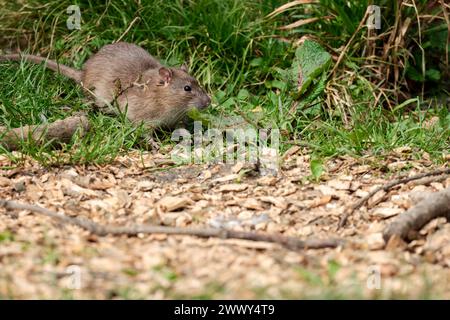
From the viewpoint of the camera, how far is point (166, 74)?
243 inches

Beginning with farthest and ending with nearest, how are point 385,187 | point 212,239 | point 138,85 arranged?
point 138,85, point 385,187, point 212,239

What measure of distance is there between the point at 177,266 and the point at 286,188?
1.45 meters

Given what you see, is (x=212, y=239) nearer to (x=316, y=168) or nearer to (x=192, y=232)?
(x=192, y=232)

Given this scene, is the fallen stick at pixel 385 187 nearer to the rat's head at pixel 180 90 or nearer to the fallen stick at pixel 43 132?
the rat's head at pixel 180 90

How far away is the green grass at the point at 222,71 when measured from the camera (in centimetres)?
568

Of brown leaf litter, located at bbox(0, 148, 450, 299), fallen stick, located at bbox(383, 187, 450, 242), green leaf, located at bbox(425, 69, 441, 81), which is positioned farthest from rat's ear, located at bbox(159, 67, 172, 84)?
fallen stick, located at bbox(383, 187, 450, 242)

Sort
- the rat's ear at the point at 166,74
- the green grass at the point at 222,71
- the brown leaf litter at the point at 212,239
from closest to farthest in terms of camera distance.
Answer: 1. the brown leaf litter at the point at 212,239
2. the green grass at the point at 222,71
3. the rat's ear at the point at 166,74

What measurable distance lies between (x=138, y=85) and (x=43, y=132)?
1.15 metres

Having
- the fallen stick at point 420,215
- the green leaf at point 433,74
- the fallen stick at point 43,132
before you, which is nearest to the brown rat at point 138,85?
the fallen stick at point 43,132

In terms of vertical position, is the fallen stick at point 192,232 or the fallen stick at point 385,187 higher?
the fallen stick at point 385,187

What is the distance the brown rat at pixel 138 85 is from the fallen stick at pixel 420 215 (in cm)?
235

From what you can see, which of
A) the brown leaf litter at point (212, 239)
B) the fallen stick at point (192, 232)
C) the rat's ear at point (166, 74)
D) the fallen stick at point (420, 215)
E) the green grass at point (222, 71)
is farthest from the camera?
the rat's ear at point (166, 74)

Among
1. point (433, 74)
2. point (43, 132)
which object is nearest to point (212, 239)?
point (43, 132)

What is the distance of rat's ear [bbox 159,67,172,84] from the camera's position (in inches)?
243
